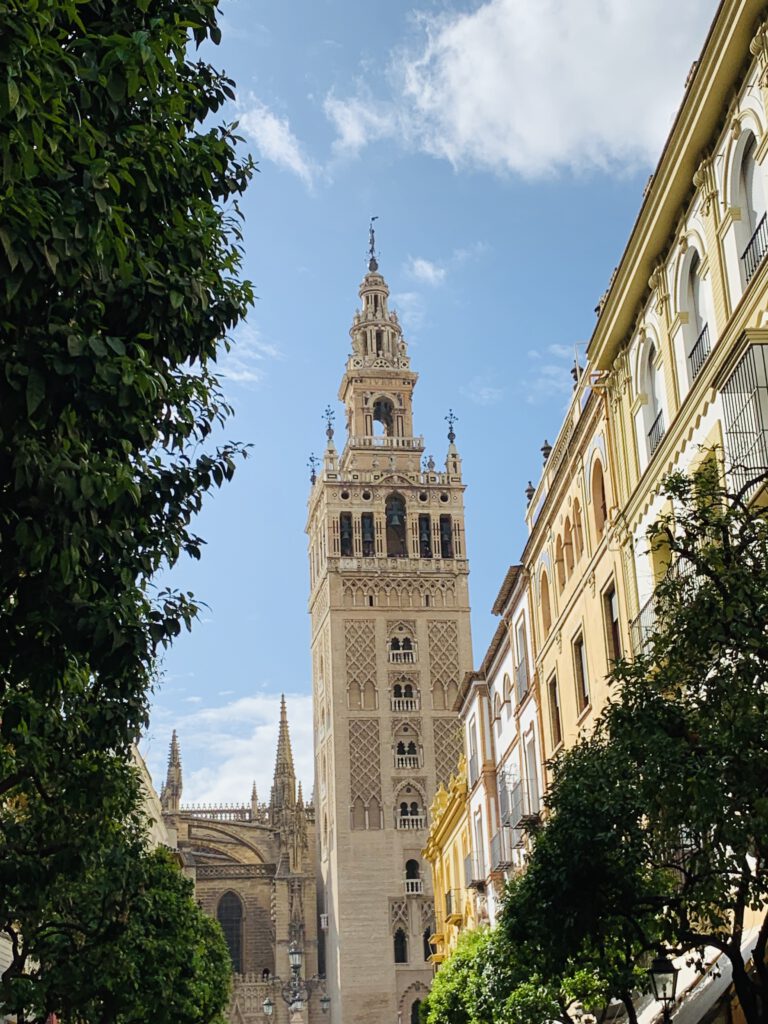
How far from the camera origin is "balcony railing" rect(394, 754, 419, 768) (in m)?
74.4

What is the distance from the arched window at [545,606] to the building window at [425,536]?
153 ft

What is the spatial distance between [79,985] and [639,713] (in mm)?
10445

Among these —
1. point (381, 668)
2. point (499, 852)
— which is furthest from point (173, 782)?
point (499, 852)

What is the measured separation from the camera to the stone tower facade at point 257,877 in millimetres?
77375

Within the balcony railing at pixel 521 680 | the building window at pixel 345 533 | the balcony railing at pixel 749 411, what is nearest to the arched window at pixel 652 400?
the balcony railing at pixel 749 411

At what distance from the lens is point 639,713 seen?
12641mm

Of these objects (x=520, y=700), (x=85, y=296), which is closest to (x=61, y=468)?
(x=85, y=296)

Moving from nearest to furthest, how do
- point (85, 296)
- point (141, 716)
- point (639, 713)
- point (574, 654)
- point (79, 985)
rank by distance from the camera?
point (85, 296), point (141, 716), point (639, 713), point (79, 985), point (574, 654)

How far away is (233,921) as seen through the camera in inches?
3238

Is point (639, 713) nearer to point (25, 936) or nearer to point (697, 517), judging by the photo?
point (697, 517)

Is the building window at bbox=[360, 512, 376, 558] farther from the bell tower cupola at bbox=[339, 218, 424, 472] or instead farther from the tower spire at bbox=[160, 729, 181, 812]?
the tower spire at bbox=[160, 729, 181, 812]

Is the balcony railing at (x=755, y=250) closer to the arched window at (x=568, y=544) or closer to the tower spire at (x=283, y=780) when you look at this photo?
the arched window at (x=568, y=544)

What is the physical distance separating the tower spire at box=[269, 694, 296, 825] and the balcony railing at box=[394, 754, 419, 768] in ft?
37.4

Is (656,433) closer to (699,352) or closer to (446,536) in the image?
(699,352)
